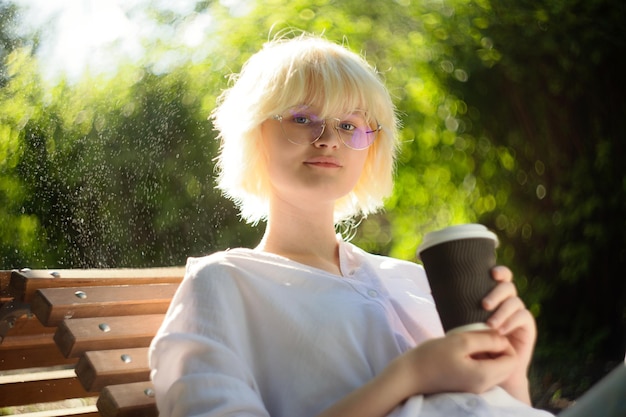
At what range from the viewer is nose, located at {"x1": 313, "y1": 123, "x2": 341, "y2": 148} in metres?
1.37

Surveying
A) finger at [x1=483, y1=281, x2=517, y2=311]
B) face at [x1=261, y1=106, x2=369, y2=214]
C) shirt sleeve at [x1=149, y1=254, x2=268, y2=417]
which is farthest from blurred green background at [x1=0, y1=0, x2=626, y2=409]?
finger at [x1=483, y1=281, x2=517, y2=311]

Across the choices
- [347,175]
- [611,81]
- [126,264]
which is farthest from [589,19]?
[347,175]

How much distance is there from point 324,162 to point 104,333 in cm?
47

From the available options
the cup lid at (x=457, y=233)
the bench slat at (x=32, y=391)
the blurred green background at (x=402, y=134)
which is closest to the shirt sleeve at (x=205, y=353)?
the cup lid at (x=457, y=233)

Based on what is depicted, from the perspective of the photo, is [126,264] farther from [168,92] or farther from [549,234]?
[549,234]

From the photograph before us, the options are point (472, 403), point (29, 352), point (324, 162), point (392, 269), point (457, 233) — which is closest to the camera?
point (457, 233)

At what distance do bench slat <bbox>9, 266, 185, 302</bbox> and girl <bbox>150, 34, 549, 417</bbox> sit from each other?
0.30 metres

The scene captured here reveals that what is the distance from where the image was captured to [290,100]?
1.37 m

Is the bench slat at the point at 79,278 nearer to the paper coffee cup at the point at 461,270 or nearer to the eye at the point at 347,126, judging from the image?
the eye at the point at 347,126

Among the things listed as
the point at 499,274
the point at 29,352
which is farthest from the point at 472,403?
the point at 29,352

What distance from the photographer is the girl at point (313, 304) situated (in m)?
1.15

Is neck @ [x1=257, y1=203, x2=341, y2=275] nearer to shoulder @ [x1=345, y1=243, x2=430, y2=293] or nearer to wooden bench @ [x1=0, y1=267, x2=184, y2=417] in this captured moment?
shoulder @ [x1=345, y1=243, x2=430, y2=293]

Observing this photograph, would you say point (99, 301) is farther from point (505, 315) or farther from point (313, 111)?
point (505, 315)

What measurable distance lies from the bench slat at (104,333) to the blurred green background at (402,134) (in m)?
2.16
